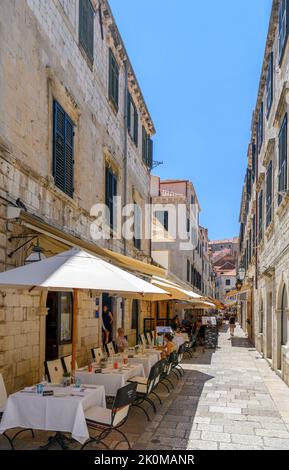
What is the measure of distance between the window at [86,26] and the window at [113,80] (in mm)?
2228

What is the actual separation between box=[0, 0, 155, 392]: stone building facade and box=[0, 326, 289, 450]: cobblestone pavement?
231 cm

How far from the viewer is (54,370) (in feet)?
24.3

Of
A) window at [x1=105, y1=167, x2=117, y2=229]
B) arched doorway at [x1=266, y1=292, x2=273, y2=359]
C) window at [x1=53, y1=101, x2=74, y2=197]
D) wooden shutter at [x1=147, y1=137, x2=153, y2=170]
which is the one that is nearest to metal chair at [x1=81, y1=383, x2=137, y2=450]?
window at [x1=53, y1=101, x2=74, y2=197]

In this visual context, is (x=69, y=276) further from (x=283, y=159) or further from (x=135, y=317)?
(x=135, y=317)

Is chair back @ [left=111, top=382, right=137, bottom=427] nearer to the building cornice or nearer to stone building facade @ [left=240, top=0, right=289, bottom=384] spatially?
stone building facade @ [left=240, top=0, right=289, bottom=384]

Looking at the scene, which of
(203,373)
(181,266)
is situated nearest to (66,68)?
(203,373)

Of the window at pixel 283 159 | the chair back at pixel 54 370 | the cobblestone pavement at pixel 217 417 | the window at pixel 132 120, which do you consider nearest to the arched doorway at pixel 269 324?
the cobblestone pavement at pixel 217 417

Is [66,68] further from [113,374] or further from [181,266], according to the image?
[181,266]

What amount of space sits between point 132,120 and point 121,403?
14.5 m

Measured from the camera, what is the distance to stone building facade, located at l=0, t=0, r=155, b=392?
7426 mm

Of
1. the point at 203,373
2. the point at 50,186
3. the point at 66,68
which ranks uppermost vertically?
the point at 66,68

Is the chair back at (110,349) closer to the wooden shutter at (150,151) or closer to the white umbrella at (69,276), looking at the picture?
the white umbrella at (69,276)

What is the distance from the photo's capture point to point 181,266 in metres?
32.3
